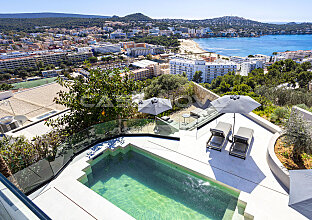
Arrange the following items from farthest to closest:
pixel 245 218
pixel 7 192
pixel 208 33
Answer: pixel 208 33 < pixel 245 218 < pixel 7 192

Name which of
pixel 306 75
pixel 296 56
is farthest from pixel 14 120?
pixel 296 56

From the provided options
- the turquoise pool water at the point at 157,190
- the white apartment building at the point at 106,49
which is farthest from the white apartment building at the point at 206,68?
the turquoise pool water at the point at 157,190

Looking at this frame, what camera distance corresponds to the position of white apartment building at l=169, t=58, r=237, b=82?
5666cm

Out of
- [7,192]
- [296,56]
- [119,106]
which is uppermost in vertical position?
[7,192]

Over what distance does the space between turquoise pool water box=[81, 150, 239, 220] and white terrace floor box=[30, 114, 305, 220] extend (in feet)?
1.00

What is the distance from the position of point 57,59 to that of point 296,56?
10491cm

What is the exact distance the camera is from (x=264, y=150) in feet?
19.5

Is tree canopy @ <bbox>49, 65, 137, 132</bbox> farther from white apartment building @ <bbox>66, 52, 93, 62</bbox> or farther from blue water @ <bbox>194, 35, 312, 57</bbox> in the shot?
blue water @ <bbox>194, 35, 312, 57</bbox>

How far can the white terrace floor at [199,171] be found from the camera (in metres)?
4.06

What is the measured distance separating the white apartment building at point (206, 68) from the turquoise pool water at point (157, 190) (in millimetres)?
56719

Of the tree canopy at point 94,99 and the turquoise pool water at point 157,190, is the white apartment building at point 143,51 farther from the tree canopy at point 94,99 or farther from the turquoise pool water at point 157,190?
the turquoise pool water at point 157,190

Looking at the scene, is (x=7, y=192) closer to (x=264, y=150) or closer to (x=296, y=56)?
(x=264, y=150)

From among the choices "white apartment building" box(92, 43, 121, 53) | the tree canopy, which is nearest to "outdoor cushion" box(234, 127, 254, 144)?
the tree canopy

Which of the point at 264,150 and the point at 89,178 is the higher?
the point at 264,150
